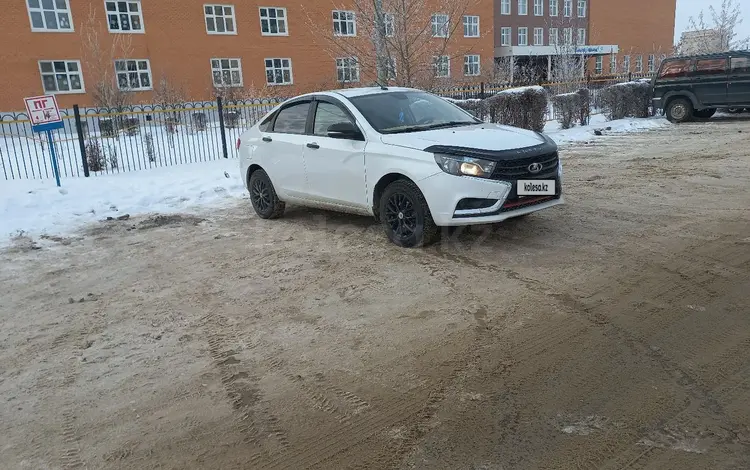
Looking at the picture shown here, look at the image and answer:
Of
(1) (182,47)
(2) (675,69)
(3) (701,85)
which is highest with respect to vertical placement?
(1) (182,47)

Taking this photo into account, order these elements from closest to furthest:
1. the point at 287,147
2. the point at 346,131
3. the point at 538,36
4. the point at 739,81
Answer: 1. the point at 346,131
2. the point at 287,147
3. the point at 739,81
4. the point at 538,36

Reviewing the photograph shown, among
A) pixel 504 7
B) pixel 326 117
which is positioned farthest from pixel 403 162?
pixel 504 7

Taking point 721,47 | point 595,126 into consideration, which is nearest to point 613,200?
point 595,126

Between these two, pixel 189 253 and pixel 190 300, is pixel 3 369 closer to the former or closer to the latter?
pixel 190 300

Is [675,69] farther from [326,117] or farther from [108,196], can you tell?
[108,196]

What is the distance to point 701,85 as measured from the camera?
16812 mm

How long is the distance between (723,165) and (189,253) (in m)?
Result: 8.81

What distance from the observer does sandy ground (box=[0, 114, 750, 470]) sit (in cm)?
301

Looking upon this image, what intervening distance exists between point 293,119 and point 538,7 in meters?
55.0

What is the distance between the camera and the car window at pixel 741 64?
16.0m

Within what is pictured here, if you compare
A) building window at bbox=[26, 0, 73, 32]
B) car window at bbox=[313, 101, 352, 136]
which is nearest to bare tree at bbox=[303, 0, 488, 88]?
car window at bbox=[313, 101, 352, 136]

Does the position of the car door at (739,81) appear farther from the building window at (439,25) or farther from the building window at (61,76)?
the building window at (61,76)

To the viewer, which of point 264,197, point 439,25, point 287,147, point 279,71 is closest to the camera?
point 287,147

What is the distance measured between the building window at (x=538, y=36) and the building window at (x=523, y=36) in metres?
1.01
